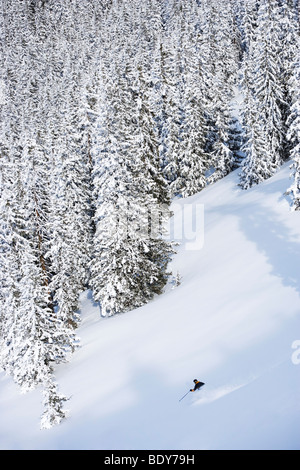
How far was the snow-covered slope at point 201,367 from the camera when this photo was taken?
9.33m

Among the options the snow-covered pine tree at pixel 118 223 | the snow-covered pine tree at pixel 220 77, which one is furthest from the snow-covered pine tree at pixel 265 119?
the snow-covered pine tree at pixel 118 223

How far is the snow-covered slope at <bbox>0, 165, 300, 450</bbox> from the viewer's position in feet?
30.6

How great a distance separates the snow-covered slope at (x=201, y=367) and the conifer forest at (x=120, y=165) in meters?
1.64

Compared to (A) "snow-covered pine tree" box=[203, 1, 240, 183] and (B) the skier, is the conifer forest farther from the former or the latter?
(B) the skier

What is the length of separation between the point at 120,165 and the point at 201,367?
15.3 m

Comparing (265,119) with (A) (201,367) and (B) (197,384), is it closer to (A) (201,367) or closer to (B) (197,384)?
(A) (201,367)

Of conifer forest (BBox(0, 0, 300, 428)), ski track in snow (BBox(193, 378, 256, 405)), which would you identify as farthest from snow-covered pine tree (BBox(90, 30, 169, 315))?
ski track in snow (BBox(193, 378, 256, 405))

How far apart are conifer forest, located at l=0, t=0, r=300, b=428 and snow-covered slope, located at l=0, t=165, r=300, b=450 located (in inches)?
64.5

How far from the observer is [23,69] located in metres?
78.5

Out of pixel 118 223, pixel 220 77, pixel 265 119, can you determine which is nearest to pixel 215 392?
pixel 118 223

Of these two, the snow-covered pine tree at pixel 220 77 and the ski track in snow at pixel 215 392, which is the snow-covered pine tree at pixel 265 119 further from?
the ski track in snow at pixel 215 392

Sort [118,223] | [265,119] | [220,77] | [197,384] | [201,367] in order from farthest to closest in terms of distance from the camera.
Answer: [220,77] → [265,119] → [118,223] → [201,367] → [197,384]

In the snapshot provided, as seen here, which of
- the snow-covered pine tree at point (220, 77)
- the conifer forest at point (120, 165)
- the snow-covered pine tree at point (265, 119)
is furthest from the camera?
the snow-covered pine tree at point (220, 77)

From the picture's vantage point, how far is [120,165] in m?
23.9
